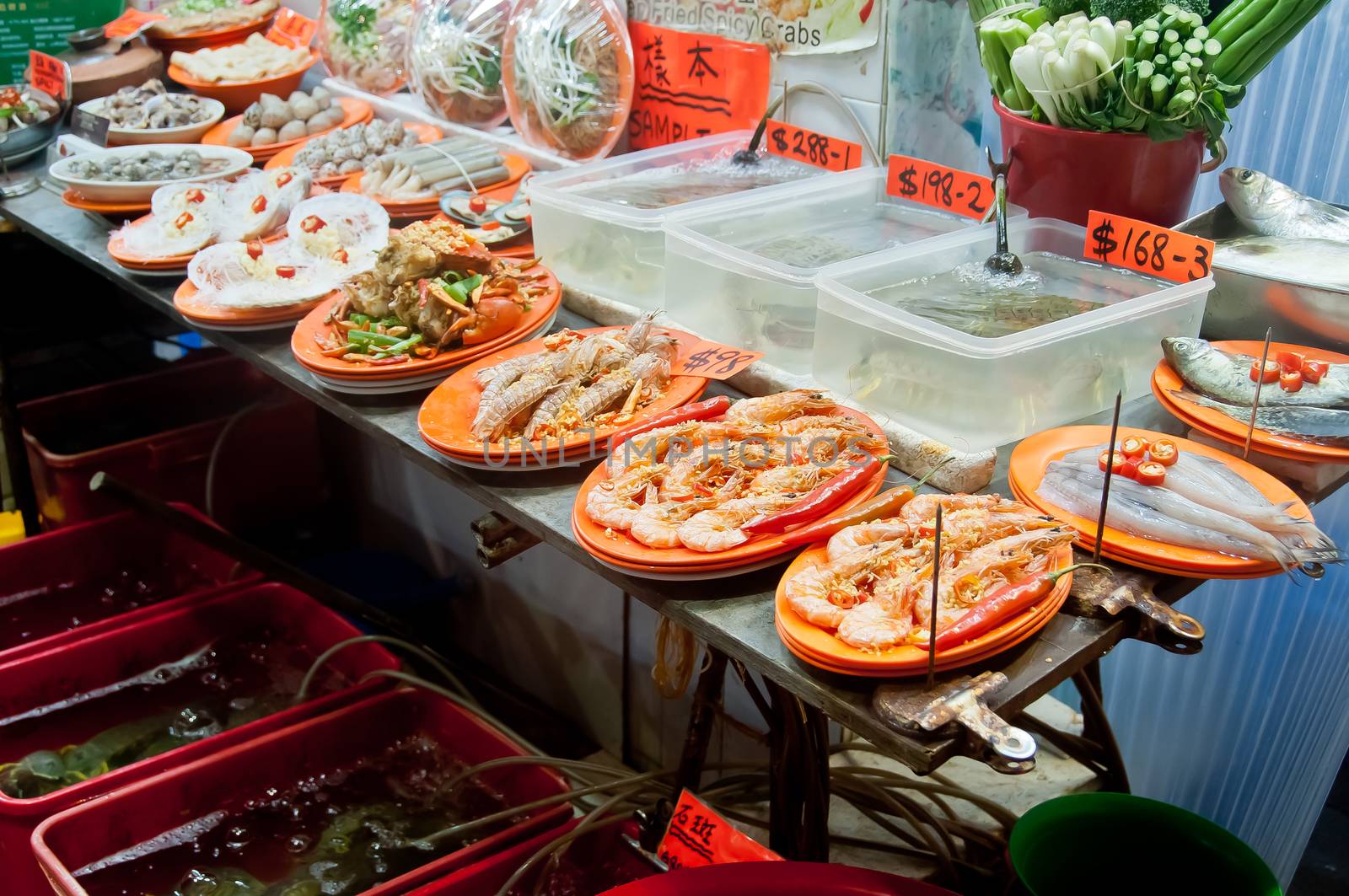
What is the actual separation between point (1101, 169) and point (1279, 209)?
0.96 ft

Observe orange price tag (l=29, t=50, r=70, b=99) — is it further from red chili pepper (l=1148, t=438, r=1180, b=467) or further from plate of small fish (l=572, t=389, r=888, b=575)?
red chili pepper (l=1148, t=438, r=1180, b=467)

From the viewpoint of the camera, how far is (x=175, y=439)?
11.7 feet

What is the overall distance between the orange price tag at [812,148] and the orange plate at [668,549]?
3.29ft

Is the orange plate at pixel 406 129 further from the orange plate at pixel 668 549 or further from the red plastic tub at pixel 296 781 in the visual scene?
the orange plate at pixel 668 549

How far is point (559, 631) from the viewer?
10.4 ft

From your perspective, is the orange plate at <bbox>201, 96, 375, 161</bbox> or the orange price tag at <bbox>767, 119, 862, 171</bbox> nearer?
the orange price tag at <bbox>767, 119, 862, 171</bbox>

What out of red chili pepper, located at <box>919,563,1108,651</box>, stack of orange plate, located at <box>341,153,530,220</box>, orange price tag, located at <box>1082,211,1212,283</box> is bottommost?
red chili pepper, located at <box>919,563,1108,651</box>

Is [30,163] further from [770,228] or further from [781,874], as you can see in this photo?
[781,874]

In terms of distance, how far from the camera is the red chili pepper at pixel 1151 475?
150cm

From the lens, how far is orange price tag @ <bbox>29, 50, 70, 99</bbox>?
3.53 m

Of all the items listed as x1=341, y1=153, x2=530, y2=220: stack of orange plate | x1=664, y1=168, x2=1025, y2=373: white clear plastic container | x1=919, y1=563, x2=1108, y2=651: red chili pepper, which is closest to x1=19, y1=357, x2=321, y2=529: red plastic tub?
x1=341, y1=153, x2=530, y2=220: stack of orange plate

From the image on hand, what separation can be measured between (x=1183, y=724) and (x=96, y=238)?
2.73m

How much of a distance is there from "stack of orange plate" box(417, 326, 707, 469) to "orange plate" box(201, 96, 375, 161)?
5.40 ft

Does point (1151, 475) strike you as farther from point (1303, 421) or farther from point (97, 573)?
point (97, 573)
